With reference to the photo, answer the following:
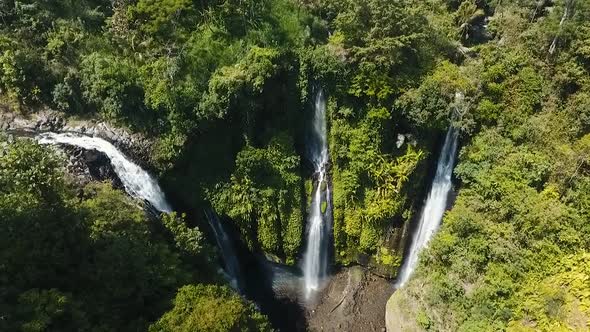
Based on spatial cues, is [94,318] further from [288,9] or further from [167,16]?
[288,9]

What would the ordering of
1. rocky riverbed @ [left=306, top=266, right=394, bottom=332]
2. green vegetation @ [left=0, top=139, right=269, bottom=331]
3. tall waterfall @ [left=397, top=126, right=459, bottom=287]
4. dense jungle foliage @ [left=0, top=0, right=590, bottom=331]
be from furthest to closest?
tall waterfall @ [left=397, top=126, right=459, bottom=287] < rocky riverbed @ [left=306, top=266, right=394, bottom=332] < dense jungle foliage @ [left=0, top=0, right=590, bottom=331] < green vegetation @ [left=0, top=139, right=269, bottom=331]

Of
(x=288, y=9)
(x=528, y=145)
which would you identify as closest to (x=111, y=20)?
(x=288, y=9)

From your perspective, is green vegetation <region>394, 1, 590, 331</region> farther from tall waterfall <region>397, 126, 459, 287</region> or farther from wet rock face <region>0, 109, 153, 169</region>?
wet rock face <region>0, 109, 153, 169</region>

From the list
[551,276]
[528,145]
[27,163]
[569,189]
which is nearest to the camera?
[27,163]

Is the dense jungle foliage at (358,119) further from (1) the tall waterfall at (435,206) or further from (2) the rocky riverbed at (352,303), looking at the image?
(2) the rocky riverbed at (352,303)

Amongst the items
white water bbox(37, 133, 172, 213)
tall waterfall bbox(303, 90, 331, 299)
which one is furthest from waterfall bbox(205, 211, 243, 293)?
tall waterfall bbox(303, 90, 331, 299)

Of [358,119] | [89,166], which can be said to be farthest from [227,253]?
[358,119]
